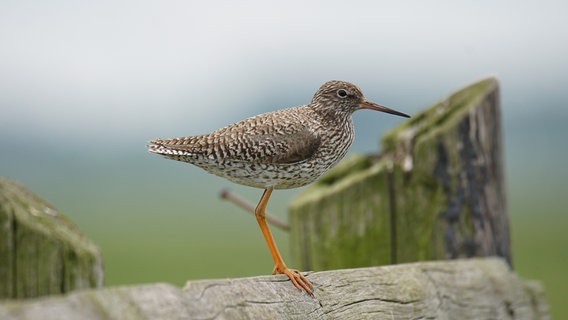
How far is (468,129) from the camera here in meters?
5.66

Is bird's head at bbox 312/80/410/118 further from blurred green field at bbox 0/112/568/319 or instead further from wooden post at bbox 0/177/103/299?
wooden post at bbox 0/177/103/299

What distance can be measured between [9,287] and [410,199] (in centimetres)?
354

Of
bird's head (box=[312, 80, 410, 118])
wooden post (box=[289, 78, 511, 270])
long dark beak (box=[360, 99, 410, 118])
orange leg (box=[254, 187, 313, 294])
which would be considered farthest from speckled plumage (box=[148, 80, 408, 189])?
long dark beak (box=[360, 99, 410, 118])

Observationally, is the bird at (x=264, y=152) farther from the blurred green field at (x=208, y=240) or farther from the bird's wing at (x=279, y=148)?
the blurred green field at (x=208, y=240)

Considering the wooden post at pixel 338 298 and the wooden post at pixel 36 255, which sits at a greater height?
the wooden post at pixel 36 255

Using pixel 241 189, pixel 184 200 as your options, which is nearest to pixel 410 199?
pixel 241 189

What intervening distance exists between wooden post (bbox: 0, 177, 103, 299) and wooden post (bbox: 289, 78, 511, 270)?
3171 mm

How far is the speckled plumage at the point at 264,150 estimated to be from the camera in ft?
17.8

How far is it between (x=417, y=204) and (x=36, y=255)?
353cm

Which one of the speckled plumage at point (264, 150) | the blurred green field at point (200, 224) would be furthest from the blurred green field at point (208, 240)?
the speckled plumage at point (264, 150)

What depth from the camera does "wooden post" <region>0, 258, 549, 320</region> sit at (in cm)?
248

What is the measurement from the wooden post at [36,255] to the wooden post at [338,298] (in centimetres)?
12

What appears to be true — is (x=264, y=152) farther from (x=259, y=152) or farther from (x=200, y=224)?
(x=200, y=224)

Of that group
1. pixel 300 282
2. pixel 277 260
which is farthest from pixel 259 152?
pixel 300 282
